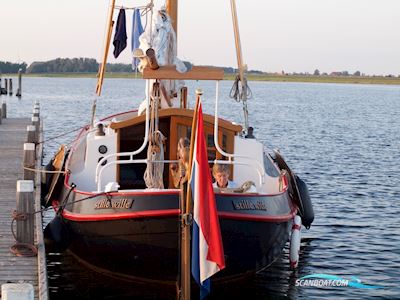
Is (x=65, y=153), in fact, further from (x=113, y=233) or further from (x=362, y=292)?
(x=362, y=292)

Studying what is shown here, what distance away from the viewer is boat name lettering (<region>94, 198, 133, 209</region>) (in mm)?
12016

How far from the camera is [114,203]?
40.0ft

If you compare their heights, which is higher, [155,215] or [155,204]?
[155,204]

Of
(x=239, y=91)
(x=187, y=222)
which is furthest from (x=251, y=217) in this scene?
(x=239, y=91)

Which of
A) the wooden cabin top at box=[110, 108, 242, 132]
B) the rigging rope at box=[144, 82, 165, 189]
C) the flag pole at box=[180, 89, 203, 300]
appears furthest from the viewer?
the wooden cabin top at box=[110, 108, 242, 132]

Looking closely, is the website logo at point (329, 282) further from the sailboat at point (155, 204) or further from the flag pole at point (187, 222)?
Answer: the flag pole at point (187, 222)

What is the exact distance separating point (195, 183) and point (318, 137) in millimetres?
34844

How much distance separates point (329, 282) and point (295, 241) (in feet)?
3.58

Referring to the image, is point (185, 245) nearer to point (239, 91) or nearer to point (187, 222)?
point (187, 222)

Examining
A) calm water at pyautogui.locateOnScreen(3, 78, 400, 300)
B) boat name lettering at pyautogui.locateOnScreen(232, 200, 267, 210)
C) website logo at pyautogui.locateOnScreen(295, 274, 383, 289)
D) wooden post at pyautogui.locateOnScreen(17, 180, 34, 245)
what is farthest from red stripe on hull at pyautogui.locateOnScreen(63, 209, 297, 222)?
website logo at pyautogui.locateOnScreen(295, 274, 383, 289)

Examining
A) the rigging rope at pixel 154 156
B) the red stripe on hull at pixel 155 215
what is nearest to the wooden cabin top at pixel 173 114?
the rigging rope at pixel 154 156

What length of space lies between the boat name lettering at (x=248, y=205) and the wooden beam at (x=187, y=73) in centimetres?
191

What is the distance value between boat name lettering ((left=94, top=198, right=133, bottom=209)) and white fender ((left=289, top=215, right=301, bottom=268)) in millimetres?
3810

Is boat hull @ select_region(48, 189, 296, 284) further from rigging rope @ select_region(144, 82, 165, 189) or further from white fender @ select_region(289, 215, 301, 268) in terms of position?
white fender @ select_region(289, 215, 301, 268)
